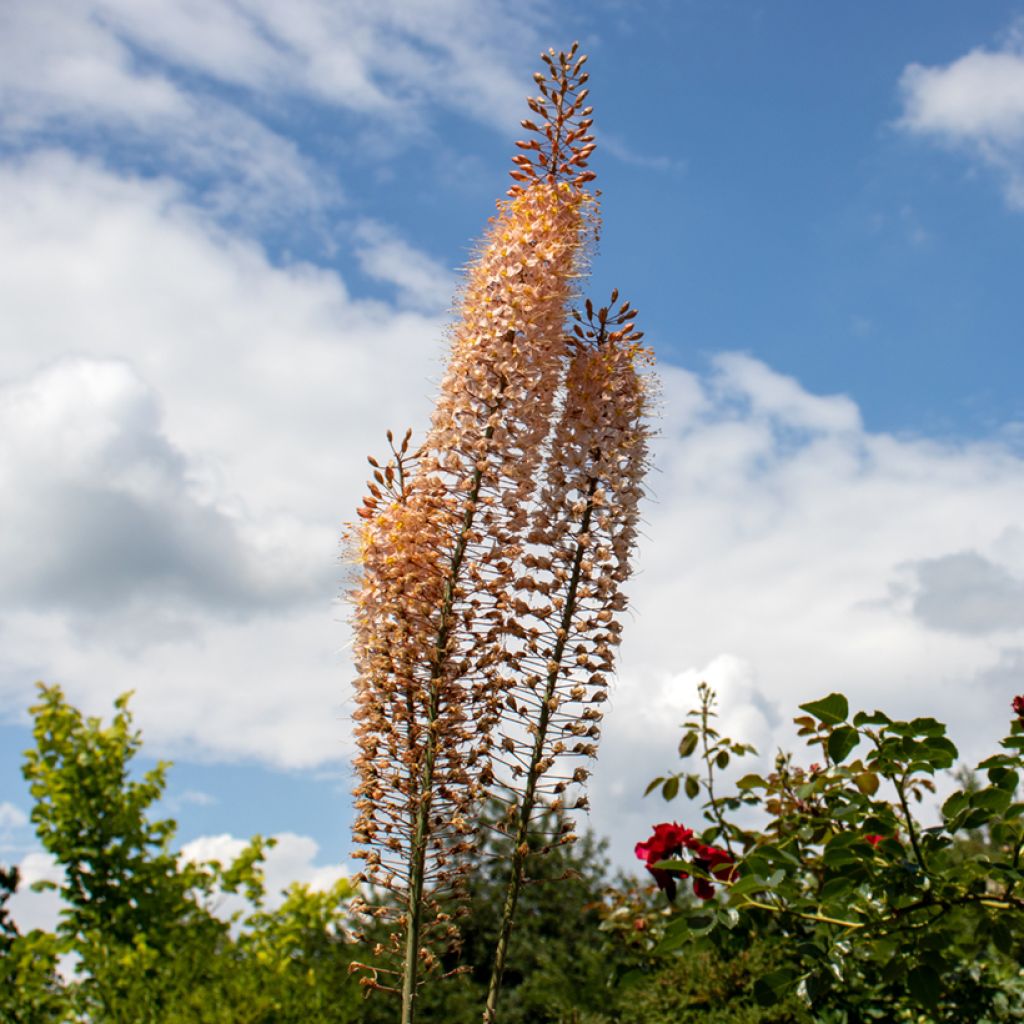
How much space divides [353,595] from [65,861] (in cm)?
755

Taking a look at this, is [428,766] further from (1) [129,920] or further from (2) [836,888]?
(1) [129,920]

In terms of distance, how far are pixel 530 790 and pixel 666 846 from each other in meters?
1.43

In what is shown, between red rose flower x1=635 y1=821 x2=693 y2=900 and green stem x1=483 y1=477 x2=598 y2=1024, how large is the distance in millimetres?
1200

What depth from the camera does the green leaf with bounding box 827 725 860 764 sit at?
3.25 m

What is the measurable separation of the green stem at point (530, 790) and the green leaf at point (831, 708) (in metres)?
0.76

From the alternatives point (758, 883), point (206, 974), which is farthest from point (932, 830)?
point (206, 974)

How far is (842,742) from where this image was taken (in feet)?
10.7

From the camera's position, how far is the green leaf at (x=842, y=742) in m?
3.25

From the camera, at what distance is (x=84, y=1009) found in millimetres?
8367

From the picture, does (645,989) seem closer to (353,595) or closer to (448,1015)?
A: (353,595)

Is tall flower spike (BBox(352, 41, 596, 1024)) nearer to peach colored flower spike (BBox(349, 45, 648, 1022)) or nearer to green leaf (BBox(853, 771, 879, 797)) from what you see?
peach colored flower spike (BBox(349, 45, 648, 1022))

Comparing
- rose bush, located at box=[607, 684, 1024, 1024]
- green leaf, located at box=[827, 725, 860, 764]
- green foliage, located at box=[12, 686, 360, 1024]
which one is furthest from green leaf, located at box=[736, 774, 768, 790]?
green foliage, located at box=[12, 686, 360, 1024]

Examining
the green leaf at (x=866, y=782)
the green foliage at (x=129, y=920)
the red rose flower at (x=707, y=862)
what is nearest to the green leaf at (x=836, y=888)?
the red rose flower at (x=707, y=862)

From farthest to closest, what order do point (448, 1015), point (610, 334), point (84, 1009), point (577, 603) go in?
point (448, 1015)
point (84, 1009)
point (610, 334)
point (577, 603)
